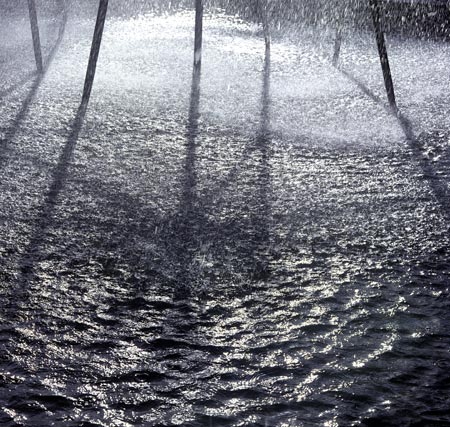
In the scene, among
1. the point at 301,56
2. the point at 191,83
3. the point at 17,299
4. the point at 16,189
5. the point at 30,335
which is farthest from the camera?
the point at 301,56

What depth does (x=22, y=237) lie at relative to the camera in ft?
9.39

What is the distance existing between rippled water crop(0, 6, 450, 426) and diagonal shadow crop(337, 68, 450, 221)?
17 mm

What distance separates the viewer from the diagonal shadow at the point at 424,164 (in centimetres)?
323

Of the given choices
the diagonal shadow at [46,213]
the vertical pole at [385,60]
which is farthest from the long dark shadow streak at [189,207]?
the vertical pole at [385,60]

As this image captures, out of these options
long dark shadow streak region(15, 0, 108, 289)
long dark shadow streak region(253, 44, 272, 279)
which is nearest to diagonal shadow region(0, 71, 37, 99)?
long dark shadow streak region(15, 0, 108, 289)

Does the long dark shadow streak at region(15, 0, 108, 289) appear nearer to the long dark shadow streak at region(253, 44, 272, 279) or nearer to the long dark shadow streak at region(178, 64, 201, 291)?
the long dark shadow streak at region(178, 64, 201, 291)

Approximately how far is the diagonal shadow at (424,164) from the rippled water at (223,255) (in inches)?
0.7

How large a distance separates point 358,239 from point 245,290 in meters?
0.60

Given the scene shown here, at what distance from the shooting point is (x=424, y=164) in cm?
365

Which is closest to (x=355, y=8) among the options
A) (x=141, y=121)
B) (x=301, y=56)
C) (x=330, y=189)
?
(x=301, y=56)

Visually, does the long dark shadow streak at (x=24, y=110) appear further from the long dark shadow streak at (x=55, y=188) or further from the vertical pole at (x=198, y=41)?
the vertical pole at (x=198, y=41)

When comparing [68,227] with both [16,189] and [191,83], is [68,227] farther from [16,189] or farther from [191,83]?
[191,83]

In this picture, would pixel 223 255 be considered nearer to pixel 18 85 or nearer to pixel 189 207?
pixel 189 207

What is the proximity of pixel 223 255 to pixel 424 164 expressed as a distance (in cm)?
142
